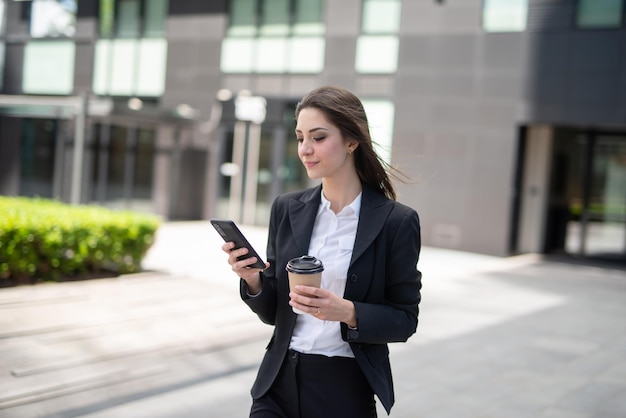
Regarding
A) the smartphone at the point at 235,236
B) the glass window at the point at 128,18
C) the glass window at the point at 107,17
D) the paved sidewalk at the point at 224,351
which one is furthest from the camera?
the glass window at the point at 107,17

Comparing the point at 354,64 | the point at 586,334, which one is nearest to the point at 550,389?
the point at 586,334

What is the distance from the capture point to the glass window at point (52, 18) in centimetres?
2091

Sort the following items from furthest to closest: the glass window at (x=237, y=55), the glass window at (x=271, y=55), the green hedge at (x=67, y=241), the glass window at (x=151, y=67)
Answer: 1. the glass window at (x=151, y=67)
2. the glass window at (x=237, y=55)
3. the glass window at (x=271, y=55)
4. the green hedge at (x=67, y=241)

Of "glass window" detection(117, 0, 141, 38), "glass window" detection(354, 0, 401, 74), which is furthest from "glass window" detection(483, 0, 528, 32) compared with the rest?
"glass window" detection(117, 0, 141, 38)

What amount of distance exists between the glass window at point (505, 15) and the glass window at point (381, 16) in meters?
2.11

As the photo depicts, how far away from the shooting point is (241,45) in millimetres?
18406

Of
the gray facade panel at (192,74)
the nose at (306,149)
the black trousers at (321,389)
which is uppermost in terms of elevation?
the gray facade panel at (192,74)

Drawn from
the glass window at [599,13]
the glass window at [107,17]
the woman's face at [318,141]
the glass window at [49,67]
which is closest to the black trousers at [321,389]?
the woman's face at [318,141]

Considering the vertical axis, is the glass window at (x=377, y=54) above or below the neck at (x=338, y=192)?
above

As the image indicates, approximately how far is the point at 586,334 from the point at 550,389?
254cm

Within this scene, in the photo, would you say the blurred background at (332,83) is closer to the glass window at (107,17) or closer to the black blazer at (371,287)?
the glass window at (107,17)

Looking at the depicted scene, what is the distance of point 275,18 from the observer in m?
18.0

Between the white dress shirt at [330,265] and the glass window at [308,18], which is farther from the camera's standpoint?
the glass window at [308,18]

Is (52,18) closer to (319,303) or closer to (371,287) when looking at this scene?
(371,287)
